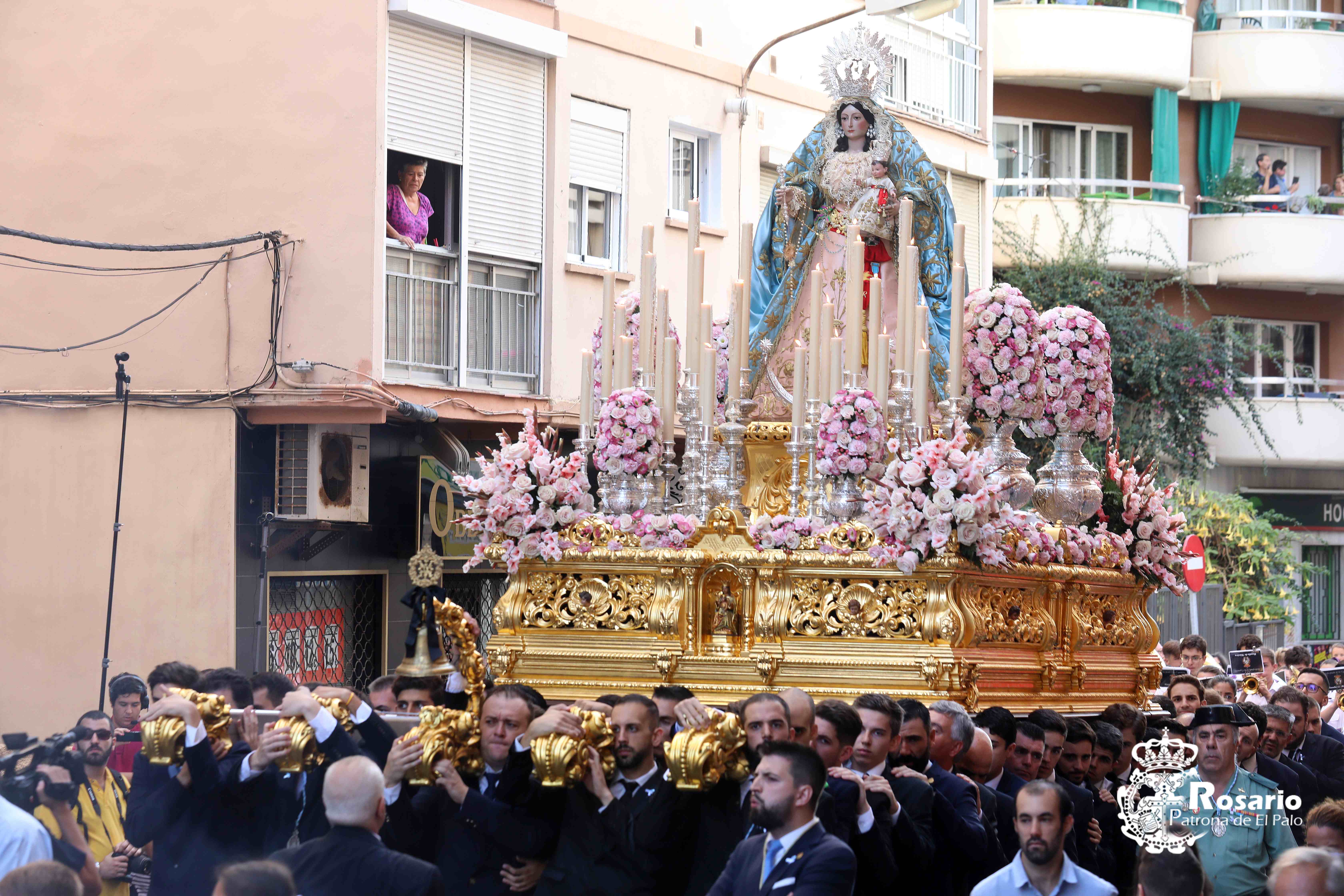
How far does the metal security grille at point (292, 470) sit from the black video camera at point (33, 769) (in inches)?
252

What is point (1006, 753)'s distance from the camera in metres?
7.34

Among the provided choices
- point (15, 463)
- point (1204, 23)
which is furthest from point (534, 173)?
point (1204, 23)

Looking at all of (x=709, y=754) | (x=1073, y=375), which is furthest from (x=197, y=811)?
(x=1073, y=375)

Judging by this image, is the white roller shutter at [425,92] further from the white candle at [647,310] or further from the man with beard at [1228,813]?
the man with beard at [1228,813]

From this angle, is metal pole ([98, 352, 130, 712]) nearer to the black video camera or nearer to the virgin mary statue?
the virgin mary statue

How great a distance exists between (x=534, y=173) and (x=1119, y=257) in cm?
1004

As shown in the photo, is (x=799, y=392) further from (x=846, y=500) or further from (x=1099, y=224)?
(x=1099, y=224)

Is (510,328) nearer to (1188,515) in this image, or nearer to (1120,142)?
(1188,515)

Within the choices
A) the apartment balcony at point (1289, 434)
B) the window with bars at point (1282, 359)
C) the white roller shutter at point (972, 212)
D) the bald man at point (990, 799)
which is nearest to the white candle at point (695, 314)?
the bald man at point (990, 799)

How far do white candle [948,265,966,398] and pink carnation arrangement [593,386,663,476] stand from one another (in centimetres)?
153

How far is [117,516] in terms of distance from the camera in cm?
1165

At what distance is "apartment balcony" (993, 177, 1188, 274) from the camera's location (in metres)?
21.9

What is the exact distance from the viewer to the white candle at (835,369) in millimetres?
9062

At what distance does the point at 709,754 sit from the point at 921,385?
3.69m
